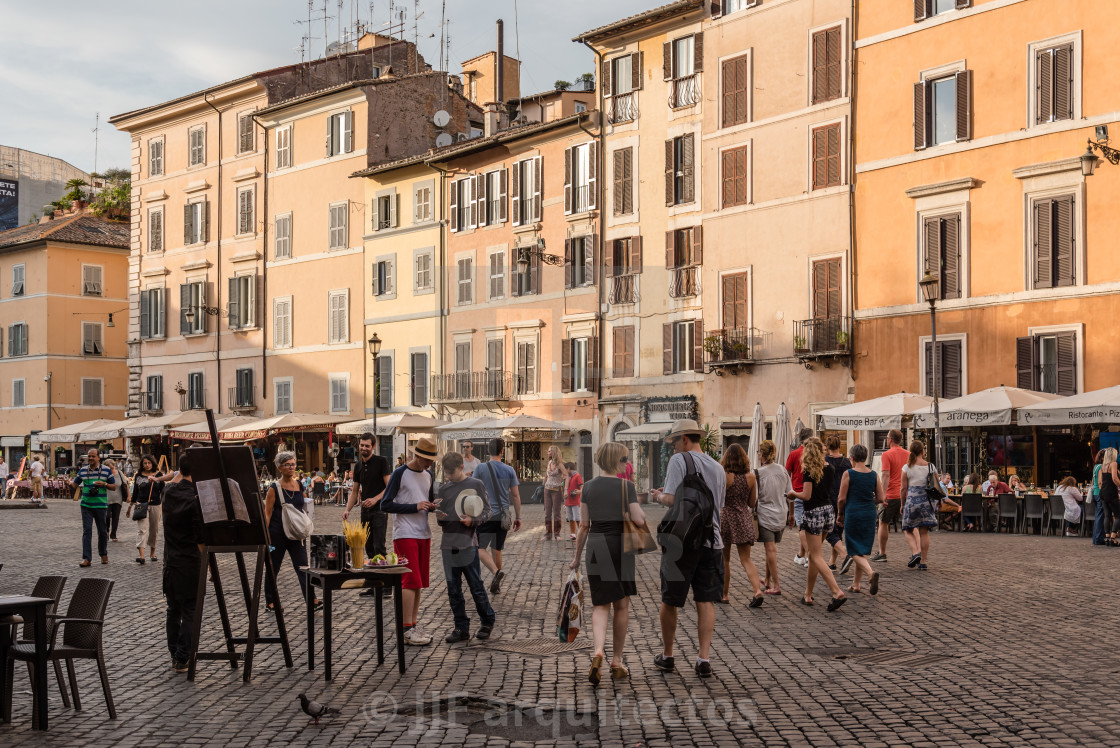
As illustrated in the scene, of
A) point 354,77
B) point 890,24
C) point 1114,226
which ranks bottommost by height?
point 1114,226

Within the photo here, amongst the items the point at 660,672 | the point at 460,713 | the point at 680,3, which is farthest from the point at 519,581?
the point at 680,3

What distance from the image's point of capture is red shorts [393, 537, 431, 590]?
35.7ft

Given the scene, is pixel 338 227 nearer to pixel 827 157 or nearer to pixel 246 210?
pixel 246 210

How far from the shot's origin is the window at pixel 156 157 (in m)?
56.8

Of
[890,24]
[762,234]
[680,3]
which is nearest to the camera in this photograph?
[890,24]

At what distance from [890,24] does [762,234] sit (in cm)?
607

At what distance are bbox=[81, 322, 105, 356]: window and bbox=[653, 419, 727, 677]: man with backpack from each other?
57521mm

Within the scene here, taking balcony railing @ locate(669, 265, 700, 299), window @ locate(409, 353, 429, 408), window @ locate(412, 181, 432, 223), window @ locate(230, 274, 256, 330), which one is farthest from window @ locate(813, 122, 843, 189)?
window @ locate(230, 274, 256, 330)

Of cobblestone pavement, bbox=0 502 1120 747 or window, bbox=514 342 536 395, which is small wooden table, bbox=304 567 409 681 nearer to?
cobblestone pavement, bbox=0 502 1120 747

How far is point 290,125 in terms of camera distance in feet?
167

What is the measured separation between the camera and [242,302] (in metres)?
52.4

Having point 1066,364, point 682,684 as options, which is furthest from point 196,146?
point 682,684

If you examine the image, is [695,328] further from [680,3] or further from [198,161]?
[198,161]

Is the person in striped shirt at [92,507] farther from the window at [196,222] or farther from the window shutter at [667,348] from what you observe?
the window at [196,222]
